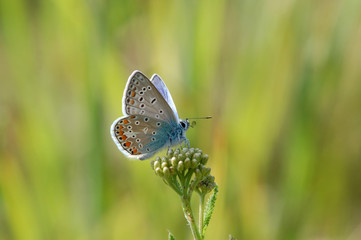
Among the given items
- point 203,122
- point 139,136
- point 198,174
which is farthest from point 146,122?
point 203,122

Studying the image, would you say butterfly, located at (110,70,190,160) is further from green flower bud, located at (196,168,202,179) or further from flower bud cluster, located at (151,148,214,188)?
green flower bud, located at (196,168,202,179)

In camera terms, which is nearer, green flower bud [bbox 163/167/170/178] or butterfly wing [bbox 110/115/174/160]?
green flower bud [bbox 163/167/170/178]

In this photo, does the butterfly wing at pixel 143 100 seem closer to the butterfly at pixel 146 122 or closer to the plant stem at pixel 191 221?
the butterfly at pixel 146 122

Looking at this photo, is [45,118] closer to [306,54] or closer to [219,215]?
[219,215]

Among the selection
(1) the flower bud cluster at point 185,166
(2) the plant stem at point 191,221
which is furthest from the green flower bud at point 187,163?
(2) the plant stem at point 191,221

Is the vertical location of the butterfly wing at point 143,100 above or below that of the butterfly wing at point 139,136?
above

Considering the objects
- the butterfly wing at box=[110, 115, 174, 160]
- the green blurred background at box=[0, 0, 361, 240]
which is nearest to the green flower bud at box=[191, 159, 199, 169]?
the butterfly wing at box=[110, 115, 174, 160]

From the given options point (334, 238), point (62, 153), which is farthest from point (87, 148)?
point (334, 238)
